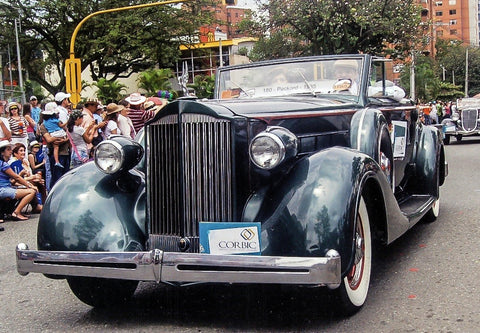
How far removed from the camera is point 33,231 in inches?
298

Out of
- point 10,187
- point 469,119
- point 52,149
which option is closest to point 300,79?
point 10,187

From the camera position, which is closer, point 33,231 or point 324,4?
point 33,231

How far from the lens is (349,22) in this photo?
25.1 meters

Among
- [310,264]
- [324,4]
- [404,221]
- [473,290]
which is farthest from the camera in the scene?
[324,4]

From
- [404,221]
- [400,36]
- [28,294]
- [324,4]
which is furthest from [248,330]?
[400,36]

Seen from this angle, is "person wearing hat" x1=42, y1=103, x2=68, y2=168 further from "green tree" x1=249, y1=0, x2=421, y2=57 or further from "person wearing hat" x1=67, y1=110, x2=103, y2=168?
"green tree" x1=249, y1=0, x2=421, y2=57

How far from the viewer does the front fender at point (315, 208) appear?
3.34m

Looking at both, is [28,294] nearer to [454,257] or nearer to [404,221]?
[404,221]

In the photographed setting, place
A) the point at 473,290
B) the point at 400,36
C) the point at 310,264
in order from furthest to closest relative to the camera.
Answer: the point at 400,36, the point at 473,290, the point at 310,264

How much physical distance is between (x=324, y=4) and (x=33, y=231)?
19.6 meters

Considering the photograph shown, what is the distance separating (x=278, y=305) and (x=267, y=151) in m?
1.11

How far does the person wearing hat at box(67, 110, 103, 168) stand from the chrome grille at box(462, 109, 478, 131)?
1512cm

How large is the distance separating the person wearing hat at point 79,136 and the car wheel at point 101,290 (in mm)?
5381

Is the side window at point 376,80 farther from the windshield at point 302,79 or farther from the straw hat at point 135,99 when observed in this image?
the straw hat at point 135,99
